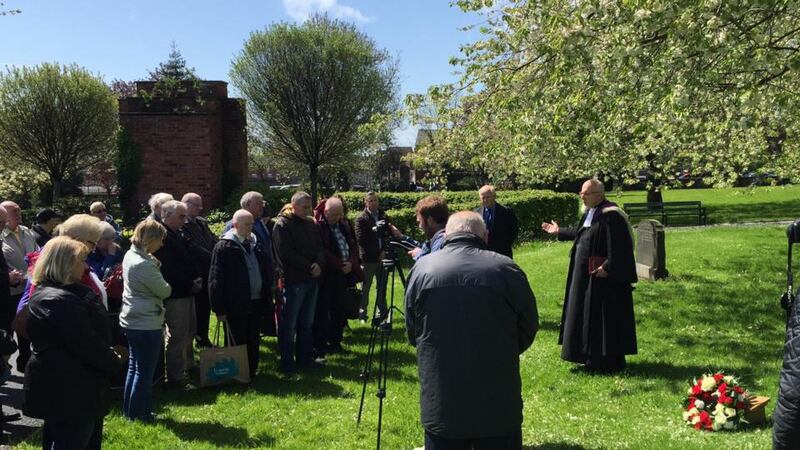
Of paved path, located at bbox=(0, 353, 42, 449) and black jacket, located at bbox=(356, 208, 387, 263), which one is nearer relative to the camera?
paved path, located at bbox=(0, 353, 42, 449)

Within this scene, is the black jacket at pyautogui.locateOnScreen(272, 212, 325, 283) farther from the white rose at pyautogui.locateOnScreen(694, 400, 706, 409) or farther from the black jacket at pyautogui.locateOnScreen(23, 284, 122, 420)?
the white rose at pyautogui.locateOnScreen(694, 400, 706, 409)

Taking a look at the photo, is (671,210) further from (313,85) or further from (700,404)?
(700,404)

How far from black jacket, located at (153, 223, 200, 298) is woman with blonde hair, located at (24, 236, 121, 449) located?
231 cm

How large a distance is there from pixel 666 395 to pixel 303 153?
21.3 metres

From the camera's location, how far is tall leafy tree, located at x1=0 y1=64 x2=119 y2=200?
2414 centimetres

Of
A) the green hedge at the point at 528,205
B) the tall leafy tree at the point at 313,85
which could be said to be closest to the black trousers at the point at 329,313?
the green hedge at the point at 528,205

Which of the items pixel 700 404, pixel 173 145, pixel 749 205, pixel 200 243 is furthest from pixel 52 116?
pixel 749 205

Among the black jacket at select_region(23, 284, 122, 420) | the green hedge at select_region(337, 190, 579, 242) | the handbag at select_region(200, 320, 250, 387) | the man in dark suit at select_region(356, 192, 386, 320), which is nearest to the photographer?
the black jacket at select_region(23, 284, 122, 420)

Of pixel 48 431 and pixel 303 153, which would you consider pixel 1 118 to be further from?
pixel 48 431

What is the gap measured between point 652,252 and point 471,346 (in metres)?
9.70

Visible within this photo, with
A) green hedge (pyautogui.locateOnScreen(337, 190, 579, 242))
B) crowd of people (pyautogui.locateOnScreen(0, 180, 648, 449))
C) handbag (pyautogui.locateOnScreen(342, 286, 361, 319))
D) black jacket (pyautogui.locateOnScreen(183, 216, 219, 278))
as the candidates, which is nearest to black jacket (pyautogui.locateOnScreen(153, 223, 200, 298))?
crowd of people (pyautogui.locateOnScreen(0, 180, 648, 449))

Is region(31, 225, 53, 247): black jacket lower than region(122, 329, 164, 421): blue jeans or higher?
higher

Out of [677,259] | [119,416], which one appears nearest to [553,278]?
[677,259]

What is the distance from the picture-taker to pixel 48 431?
4.45m
